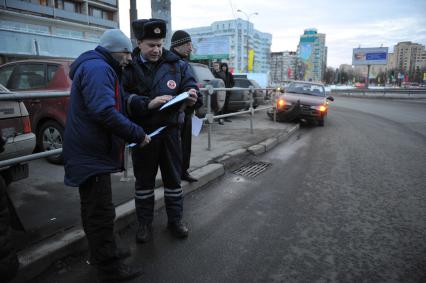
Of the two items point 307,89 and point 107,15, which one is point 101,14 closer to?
point 107,15

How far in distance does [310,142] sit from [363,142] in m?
1.33

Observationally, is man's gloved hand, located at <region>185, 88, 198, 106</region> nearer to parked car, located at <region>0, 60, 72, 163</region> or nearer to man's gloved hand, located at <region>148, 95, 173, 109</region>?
man's gloved hand, located at <region>148, 95, 173, 109</region>

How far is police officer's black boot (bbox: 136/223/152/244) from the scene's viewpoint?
3109 mm

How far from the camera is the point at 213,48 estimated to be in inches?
1816

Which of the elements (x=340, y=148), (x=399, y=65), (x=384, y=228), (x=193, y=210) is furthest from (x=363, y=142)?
(x=399, y=65)

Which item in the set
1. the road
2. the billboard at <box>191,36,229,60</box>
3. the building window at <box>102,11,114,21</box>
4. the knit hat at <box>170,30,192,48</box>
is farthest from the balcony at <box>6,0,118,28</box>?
the road

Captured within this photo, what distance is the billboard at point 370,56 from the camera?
192ft

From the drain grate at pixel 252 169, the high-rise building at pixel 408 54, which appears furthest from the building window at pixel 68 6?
the high-rise building at pixel 408 54

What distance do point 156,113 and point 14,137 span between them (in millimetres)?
1757

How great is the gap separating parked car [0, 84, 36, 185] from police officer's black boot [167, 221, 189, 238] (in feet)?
5.30

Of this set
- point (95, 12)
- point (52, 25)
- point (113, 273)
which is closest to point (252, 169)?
point (113, 273)

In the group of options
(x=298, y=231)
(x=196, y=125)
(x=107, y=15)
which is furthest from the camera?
(x=107, y=15)

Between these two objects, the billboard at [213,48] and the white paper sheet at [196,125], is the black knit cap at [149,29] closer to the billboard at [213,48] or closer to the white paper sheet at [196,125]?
the white paper sheet at [196,125]

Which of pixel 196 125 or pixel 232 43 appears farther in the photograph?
pixel 232 43
